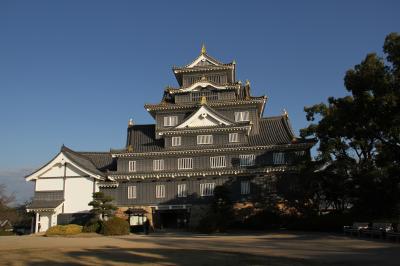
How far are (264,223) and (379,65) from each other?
1885cm

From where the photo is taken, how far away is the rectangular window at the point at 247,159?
43.6m

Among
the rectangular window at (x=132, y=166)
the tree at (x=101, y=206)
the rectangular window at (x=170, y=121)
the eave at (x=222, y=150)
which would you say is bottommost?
the tree at (x=101, y=206)

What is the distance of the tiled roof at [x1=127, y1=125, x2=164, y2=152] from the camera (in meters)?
47.5

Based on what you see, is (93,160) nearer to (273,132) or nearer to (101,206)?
(101,206)

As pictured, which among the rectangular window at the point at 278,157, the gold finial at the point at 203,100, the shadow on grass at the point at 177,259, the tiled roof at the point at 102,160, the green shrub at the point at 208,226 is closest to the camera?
the shadow on grass at the point at 177,259

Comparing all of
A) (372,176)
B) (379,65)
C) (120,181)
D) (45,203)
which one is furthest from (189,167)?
(379,65)

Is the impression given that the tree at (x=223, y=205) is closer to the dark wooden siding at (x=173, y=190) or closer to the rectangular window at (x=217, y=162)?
the dark wooden siding at (x=173, y=190)

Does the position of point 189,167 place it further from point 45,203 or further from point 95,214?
point 45,203

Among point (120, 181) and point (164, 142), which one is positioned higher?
point (164, 142)

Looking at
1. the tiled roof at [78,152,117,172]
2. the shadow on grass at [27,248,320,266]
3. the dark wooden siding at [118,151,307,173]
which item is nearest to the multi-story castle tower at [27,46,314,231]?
the dark wooden siding at [118,151,307,173]

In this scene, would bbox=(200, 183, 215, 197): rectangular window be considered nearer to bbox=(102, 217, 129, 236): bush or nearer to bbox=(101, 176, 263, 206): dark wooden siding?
bbox=(101, 176, 263, 206): dark wooden siding

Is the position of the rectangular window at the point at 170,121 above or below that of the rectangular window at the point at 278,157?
above

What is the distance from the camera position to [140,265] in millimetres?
14445

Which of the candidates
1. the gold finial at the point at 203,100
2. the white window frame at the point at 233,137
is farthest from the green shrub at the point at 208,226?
the gold finial at the point at 203,100
